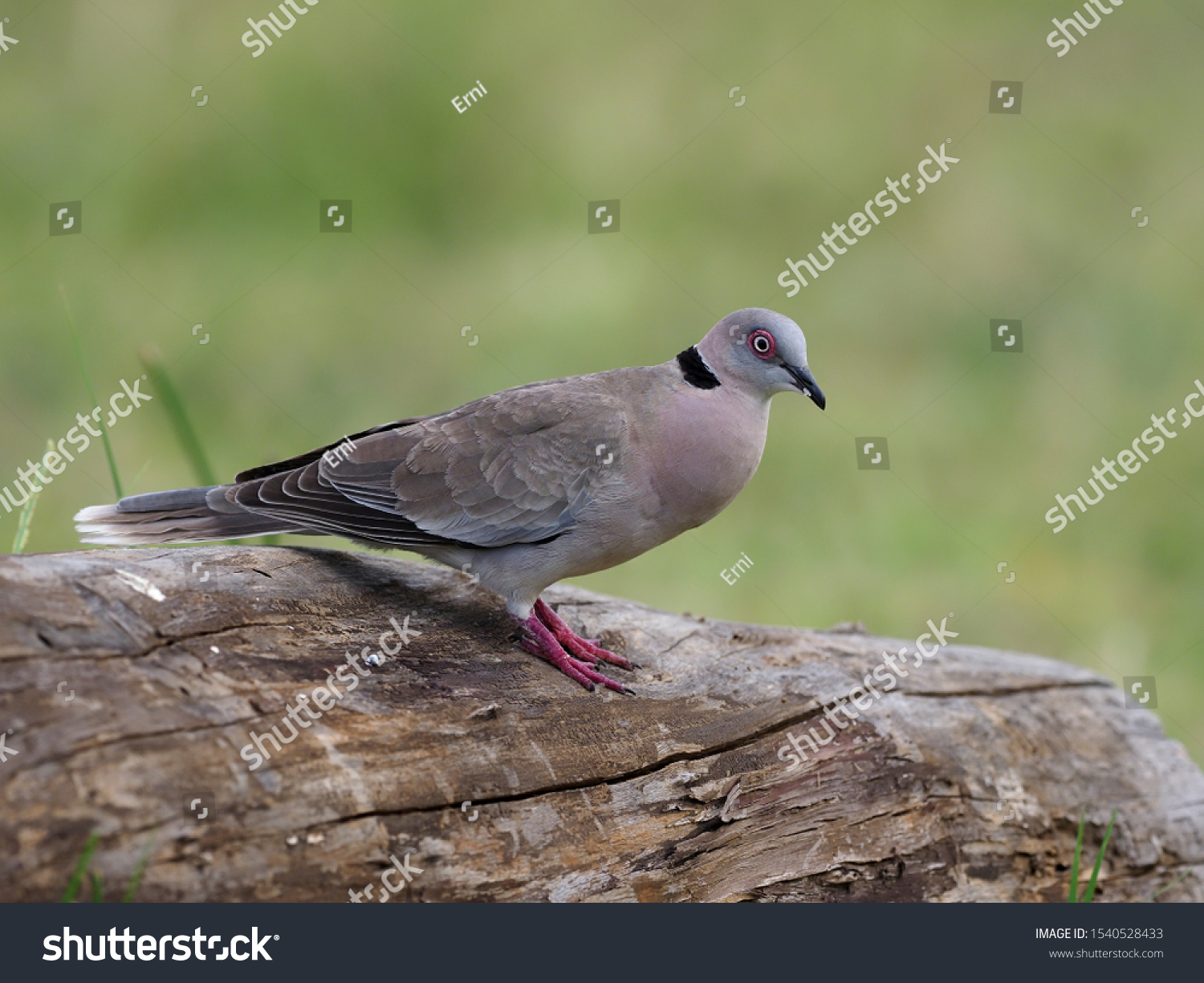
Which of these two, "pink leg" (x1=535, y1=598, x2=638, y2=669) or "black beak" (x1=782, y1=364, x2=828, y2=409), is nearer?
"black beak" (x1=782, y1=364, x2=828, y2=409)

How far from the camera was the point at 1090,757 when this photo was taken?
4660 millimetres

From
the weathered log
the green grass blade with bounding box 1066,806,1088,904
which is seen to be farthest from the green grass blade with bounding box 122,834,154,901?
the green grass blade with bounding box 1066,806,1088,904

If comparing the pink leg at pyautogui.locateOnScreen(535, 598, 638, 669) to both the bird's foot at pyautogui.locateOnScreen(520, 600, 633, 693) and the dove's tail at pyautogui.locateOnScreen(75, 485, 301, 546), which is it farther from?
the dove's tail at pyautogui.locateOnScreen(75, 485, 301, 546)

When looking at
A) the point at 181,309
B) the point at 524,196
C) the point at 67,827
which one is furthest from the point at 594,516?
the point at 524,196

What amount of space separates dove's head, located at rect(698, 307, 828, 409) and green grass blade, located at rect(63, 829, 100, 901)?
2.53 metres

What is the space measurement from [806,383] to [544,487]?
1.00m

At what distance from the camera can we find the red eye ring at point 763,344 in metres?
3.98

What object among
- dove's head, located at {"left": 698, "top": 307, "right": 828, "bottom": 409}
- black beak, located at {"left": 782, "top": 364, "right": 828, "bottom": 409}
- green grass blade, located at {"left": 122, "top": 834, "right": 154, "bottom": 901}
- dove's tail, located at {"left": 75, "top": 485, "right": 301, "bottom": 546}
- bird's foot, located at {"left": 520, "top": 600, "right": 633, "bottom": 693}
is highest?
dove's tail, located at {"left": 75, "top": 485, "right": 301, "bottom": 546}

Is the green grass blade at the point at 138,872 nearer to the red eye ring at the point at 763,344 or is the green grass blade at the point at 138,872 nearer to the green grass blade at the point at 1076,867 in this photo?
the red eye ring at the point at 763,344

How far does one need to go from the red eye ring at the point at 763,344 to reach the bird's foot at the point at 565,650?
125 cm

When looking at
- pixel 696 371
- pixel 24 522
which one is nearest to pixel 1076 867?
pixel 696 371

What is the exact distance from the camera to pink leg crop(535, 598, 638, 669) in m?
4.16

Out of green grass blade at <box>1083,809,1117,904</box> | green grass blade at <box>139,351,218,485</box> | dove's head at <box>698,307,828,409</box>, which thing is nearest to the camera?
green grass blade at <box>1083,809,1117,904</box>

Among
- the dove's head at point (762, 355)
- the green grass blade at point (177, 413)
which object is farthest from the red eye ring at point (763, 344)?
the green grass blade at point (177, 413)
